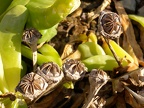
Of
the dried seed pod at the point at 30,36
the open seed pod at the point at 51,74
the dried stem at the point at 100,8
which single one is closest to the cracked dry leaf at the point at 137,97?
the open seed pod at the point at 51,74

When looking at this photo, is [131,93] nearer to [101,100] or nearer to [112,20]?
Result: [101,100]

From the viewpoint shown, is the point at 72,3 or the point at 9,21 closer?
the point at 72,3

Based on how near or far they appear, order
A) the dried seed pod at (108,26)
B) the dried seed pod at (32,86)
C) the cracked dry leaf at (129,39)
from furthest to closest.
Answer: the cracked dry leaf at (129,39), the dried seed pod at (108,26), the dried seed pod at (32,86)

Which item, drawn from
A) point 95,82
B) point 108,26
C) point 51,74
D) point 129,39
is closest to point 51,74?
point 51,74

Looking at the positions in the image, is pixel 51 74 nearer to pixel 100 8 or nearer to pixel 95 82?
pixel 95 82

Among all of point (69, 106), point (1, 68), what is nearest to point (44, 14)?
point (1, 68)

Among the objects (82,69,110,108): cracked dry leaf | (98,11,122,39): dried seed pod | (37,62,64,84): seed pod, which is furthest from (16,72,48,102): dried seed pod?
(98,11,122,39): dried seed pod

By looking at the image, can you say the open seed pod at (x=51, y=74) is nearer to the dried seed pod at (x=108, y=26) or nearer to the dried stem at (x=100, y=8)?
the dried seed pod at (x=108, y=26)
